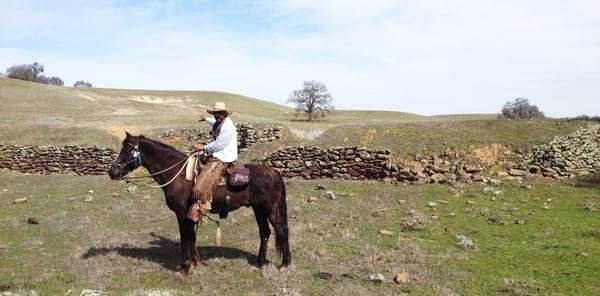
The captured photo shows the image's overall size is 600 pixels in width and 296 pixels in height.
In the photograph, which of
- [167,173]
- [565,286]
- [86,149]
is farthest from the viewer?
[86,149]

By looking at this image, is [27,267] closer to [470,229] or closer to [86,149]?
[470,229]

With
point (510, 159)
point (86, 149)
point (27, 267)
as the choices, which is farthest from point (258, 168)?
point (86, 149)

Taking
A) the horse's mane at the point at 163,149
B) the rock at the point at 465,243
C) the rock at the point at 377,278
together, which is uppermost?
the horse's mane at the point at 163,149

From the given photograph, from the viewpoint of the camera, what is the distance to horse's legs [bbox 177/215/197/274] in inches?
380

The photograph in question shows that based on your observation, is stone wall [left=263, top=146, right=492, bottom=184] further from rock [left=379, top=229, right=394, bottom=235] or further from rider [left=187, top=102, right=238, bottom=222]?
rider [left=187, top=102, right=238, bottom=222]

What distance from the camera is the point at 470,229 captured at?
12750mm

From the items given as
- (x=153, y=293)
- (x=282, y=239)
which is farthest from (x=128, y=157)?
(x=282, y=239)

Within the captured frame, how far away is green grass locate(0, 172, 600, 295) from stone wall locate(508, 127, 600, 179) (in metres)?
1.16

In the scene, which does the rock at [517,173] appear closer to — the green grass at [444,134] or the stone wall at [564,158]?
the stone wall at [564,158]

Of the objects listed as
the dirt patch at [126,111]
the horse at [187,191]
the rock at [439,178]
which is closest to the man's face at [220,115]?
the horse at [187,191]

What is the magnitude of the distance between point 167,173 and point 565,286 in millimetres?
7776

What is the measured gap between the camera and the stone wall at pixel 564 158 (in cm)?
1856

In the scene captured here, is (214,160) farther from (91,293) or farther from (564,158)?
(564,158)

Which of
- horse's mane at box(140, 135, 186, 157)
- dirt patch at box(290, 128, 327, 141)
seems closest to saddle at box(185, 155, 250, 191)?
horse's mane at box(140, 135, 186, 157)
